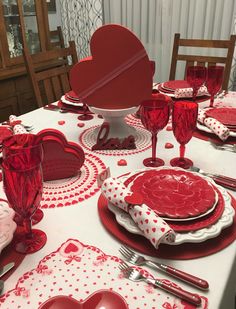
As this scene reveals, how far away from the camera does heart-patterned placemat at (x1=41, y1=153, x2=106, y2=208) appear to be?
80 cm

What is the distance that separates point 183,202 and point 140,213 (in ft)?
0.40

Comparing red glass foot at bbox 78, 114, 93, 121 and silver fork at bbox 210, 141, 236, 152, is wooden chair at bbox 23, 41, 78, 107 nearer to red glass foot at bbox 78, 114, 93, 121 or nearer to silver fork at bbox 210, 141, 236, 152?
red glass foot at bbox 78, 114, 93, 121

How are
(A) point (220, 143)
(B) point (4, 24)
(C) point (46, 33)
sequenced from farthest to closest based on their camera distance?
(C) point (46, 33), (B) point (4, 24), (A) point (220, 143)

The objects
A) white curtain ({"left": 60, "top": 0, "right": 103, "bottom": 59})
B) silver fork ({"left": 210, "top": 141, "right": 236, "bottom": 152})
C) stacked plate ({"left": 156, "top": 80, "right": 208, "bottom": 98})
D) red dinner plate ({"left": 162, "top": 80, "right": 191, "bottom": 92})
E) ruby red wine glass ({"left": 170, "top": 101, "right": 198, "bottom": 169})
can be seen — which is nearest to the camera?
ruby red wine glass ({"left": 170, "top": 101, "right": 198, "bottom": 169})

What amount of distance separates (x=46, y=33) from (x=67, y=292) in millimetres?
2789

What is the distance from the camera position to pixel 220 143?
1083 millimetres

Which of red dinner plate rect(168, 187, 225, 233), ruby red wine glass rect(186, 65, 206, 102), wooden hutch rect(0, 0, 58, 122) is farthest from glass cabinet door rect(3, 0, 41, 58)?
red dinner plate rect(168, 187, 225, 233)

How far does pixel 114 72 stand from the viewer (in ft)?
3.43

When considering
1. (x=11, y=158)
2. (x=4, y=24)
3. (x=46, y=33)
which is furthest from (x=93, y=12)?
(x=11, y=158)

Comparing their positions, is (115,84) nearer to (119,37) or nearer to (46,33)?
(119,37)

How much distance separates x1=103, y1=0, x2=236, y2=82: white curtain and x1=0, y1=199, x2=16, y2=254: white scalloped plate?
241cm

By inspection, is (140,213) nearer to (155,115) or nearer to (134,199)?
(134,199)

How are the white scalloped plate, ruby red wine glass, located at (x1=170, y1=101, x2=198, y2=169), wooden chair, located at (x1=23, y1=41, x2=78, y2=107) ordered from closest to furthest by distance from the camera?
1. the white scalloped plate
2. ruby red wine glass, located at (x1=170, y1=101, x2=198, y2=169)
3. wooden chair, located at (x1=23, y1=41, x2=78, y2=107)

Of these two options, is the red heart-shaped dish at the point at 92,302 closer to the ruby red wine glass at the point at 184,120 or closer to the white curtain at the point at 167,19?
the ruby red wine glass at the point at 184,120
